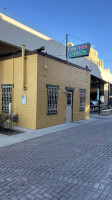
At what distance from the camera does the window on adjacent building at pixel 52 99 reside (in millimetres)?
8875

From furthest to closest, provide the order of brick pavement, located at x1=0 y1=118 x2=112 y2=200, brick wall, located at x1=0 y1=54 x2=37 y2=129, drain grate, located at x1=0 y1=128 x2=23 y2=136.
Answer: brick wall, located at x1=0 y1=54 x2=37 y2=129 → drain grate, located at x1=0 y1=128 x2=23 y2=136 → brick pavement, located at x1=0 y1=118 x2=112 y2=200

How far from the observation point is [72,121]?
1111 cm

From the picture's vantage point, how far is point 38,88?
8.10 metres

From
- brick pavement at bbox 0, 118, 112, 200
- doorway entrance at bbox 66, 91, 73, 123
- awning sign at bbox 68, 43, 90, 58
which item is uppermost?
awning sign at bbox 68, 43, 90, 58

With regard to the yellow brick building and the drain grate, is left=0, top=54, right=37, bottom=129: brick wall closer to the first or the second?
the yellow brick building

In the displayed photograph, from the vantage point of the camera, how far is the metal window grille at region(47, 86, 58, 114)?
350 inches

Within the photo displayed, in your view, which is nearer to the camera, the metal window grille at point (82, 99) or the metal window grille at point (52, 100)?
the metal window grille at point (52, 100)

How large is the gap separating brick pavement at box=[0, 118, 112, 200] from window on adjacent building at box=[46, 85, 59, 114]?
3387 mm

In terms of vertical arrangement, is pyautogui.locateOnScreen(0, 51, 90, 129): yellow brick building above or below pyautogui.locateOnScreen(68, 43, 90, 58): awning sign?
below

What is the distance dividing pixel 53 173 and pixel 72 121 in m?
7.65

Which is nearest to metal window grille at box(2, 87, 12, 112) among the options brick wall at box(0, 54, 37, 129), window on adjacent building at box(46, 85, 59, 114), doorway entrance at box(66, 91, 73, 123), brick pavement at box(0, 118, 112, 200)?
brick wall at box(0, 54, 37, 129)

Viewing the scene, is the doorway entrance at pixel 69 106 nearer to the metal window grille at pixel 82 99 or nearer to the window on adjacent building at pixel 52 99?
the window on adjacent building at pixel 52 99

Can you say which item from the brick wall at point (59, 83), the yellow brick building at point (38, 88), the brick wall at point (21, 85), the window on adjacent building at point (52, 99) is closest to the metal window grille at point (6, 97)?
the yellow brick building at point (38, 88)

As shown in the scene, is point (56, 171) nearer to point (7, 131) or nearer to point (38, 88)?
point (7, 131)
